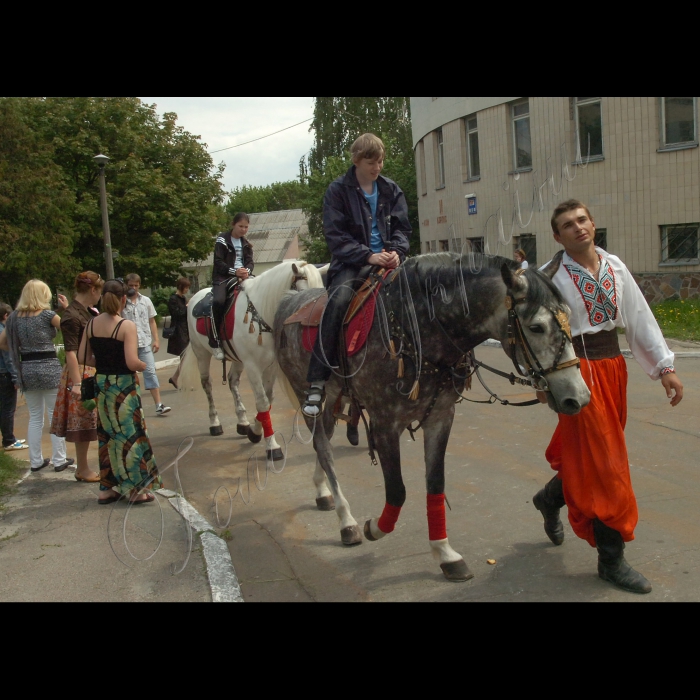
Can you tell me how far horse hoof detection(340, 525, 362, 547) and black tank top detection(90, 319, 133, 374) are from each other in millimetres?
2446

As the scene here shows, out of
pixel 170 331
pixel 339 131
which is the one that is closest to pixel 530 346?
pixel 170 331

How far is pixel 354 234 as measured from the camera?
4699 mm

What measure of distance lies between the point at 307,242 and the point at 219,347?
1261 inches

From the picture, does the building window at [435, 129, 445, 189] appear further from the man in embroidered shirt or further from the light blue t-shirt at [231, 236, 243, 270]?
the man in embroidered shirt

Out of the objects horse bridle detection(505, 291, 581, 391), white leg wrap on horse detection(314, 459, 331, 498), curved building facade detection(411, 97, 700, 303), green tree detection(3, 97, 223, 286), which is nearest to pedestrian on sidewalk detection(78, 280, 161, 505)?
white leg wrap on horse detection(314, 459, 331, 498)

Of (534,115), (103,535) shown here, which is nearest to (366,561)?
(103,535)

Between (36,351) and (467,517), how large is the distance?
4.78 m

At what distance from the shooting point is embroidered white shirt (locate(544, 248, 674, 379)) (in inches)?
151

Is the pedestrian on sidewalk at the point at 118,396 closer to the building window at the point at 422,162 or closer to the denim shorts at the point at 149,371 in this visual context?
the denim shorts at the point at 149,371

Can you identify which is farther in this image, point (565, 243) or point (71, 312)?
point (71, 312)

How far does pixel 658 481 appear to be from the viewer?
580 centimetres

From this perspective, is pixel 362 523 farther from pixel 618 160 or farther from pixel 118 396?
pixel 618 160

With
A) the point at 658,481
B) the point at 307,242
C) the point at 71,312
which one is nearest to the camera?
the point at 658,481

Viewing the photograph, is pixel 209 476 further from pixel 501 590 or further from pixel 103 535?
pixel 501 590
